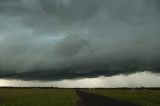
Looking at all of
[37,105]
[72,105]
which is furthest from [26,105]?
[72,105]

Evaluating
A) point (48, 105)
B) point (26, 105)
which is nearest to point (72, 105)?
point (48, 105)

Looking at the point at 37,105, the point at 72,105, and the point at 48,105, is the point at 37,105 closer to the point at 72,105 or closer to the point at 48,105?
the point at 48,105

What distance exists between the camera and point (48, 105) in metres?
53.6

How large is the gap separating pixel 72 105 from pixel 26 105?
8.58m

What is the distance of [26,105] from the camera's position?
179 feet

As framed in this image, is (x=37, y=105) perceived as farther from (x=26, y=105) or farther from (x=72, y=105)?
(x=72, y=105)

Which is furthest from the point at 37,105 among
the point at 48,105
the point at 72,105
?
the point at 72,105

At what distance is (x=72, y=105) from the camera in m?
50.8

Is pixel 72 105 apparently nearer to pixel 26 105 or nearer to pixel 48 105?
pixel 48 105

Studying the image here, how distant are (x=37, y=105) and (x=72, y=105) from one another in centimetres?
616

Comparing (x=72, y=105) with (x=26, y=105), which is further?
(x=26, y=105)

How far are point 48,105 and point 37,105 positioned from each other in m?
1.82
